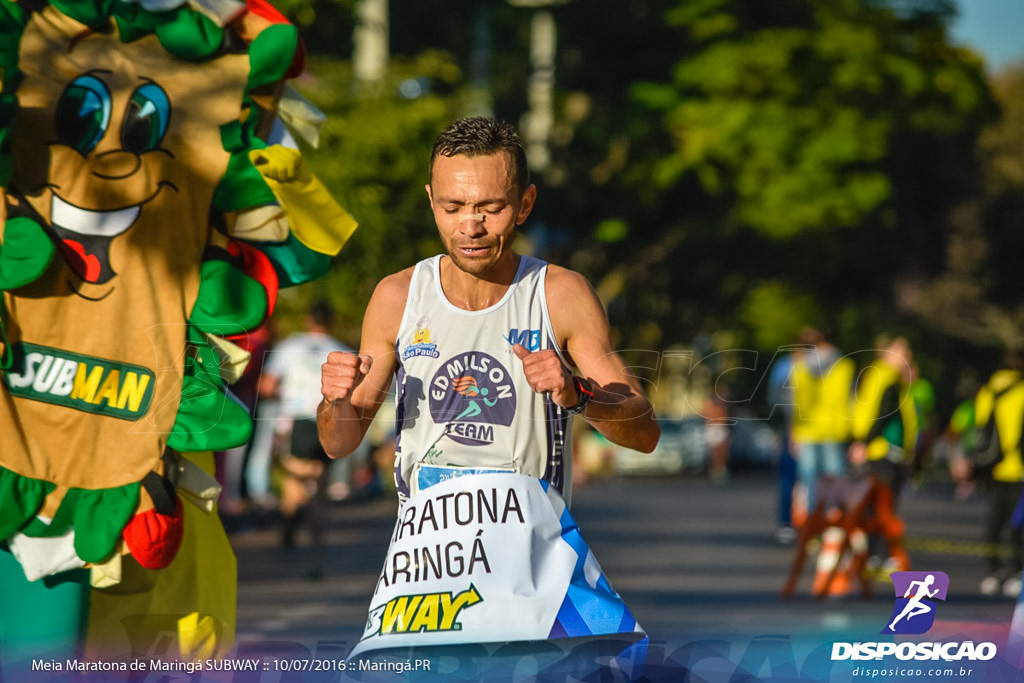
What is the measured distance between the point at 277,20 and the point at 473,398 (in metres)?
2.00

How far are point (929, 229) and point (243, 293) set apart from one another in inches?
1205

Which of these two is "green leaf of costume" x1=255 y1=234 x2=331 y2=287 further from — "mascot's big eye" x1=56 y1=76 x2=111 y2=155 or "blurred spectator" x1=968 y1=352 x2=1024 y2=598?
"blurred spectator" x1=968 y1=352 x2=1024 y2=598

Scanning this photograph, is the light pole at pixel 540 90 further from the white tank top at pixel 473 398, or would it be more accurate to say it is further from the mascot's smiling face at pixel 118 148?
the white tank top at pixel 473 398

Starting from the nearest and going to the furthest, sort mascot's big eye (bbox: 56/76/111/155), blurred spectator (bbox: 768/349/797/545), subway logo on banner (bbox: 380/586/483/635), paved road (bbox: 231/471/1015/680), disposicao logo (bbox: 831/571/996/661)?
1. subway logo on banner (bbox: 380/586/483/635)
2. disposicao logo (bbox: 831/571/996/661)
3. mascot's big eye (bbox: 56/76/111/155)
4. paved road (bbox: 231/471/1015/680)
5. blurred spectator (bbox: 768/349/797/545)

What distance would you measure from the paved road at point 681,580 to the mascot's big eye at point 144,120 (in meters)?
1.60

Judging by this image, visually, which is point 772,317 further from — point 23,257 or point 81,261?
point 23,257

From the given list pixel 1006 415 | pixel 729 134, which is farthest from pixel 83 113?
pixel 729 134

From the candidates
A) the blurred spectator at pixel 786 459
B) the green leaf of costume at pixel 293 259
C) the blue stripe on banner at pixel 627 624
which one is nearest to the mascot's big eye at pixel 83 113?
the green leaf of costume at pixel 293 259

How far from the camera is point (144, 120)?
541 centimetres

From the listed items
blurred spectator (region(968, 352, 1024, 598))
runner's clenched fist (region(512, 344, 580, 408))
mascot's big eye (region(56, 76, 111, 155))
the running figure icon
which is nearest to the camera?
runner's clenched fist (region(512, 344, 580, 408))

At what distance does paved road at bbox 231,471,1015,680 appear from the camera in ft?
29.5

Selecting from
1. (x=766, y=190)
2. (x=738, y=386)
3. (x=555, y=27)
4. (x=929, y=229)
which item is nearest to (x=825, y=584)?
(x=738, y=386)

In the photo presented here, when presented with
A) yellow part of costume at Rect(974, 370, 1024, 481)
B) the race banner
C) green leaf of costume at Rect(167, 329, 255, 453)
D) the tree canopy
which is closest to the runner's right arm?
the race banner

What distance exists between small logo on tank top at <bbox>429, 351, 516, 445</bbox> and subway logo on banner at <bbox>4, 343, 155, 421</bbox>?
1.49 m
